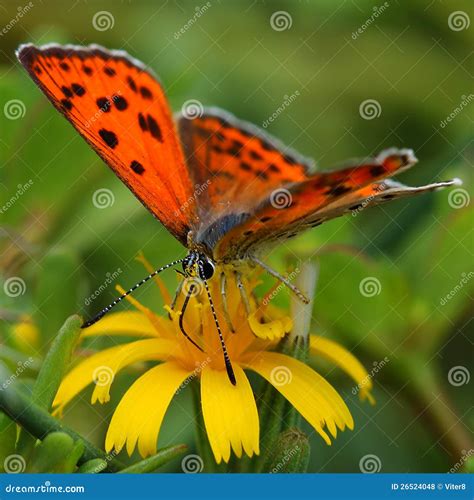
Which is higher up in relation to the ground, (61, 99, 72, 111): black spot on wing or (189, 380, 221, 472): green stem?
(61, 99, 72, 111): black spot on wing

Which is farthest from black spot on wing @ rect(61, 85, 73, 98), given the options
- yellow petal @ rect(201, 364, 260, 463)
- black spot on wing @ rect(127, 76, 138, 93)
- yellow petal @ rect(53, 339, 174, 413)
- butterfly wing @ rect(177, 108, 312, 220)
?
yellow petal @ rect(201, 364, 260, 463)

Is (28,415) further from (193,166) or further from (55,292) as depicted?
(193,166)

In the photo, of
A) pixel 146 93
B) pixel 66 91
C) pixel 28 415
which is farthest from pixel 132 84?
pixel 28 415

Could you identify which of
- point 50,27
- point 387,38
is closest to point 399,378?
point 387,38

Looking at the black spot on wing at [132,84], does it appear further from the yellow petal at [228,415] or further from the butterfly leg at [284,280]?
the yellow petal at [228,415]

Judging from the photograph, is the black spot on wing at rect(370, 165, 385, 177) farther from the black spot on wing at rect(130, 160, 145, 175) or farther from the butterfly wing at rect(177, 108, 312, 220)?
the black spot on wing at rect(130, 160, 145, 175)

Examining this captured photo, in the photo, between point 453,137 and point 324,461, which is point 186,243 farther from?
point 453,137

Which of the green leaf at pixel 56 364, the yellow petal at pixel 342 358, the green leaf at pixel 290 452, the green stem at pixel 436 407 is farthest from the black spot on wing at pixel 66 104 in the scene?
the green stem at pixel 436 407
